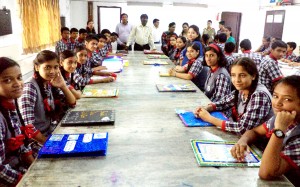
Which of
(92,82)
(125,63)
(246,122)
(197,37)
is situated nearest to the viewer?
(246,122)

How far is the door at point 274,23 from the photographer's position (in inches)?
294

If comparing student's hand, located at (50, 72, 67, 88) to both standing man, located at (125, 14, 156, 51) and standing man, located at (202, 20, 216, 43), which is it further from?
standing man, located at (202, 20, 216, 43)

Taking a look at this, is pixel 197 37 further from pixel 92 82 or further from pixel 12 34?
pixel 12 34

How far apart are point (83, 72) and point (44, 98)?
4.21 ft

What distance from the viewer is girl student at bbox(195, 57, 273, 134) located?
155 cm

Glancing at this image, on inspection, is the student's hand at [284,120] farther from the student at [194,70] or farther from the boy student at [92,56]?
the boy student at [92,56]

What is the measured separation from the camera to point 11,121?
1431 millimetres

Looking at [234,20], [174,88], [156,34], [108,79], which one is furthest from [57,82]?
[234,20]

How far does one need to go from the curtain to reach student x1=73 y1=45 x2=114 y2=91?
2.60m

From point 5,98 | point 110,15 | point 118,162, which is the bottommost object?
point 118,162

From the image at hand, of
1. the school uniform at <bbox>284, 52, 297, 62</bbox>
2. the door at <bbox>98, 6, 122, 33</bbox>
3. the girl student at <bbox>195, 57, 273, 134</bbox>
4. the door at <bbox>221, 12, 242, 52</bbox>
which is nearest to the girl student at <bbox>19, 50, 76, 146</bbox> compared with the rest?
the girl student at <bbox>195, 57, 273, 134</bbox>

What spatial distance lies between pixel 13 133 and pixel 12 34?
379cm

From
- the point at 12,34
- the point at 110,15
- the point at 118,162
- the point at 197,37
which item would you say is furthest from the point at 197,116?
the point at 110,15

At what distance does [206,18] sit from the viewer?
9.51m
